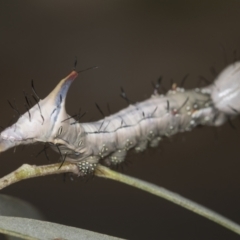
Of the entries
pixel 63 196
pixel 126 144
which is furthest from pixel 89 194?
pixel 126 144

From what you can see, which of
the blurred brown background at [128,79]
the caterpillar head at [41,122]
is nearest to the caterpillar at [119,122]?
the caterpillar head at [41,122]

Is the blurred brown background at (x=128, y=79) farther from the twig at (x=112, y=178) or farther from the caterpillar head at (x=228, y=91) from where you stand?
the twig at (x=112, y=178)

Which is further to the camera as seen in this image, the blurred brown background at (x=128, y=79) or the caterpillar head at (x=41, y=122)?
the blurred brown background at (x=128, y=79)

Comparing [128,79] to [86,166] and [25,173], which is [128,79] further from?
[25,173]

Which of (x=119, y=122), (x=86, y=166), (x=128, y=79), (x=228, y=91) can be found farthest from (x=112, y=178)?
(x=128, y=79)

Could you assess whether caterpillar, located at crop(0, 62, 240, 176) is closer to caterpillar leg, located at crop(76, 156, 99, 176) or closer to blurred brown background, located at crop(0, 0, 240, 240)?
caterpillar leg, located at crop(76, 156, 99, 176)

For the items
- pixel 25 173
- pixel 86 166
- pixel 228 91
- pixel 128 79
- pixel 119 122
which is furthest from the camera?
pixel 128 79

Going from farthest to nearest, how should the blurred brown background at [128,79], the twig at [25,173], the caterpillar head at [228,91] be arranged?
the blurred brown background at [128,79] < the caterpillar head at [228,91] < the twig at [25,173]
